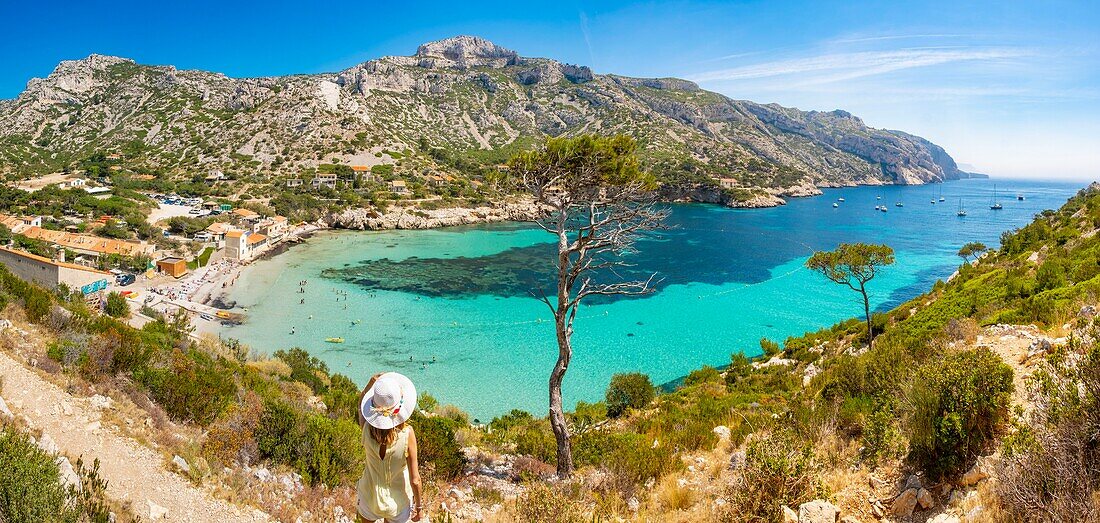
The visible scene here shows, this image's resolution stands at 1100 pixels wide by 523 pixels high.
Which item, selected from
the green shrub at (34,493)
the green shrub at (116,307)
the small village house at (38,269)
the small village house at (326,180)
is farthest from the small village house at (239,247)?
the green shrub at (34,493)

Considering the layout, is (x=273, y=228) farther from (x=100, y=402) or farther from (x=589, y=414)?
(x=100, y=402)

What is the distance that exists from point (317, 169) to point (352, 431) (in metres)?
73.8

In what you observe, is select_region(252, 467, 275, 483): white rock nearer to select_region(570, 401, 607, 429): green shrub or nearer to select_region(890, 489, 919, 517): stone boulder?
select_region(890, 489, 919, 517): stone boulder

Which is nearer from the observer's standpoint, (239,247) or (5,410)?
(5,410)

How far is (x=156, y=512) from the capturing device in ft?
14.1

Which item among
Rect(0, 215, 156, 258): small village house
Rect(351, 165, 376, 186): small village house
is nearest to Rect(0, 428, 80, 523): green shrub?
Rect(0, 215, 156, 258): small village house

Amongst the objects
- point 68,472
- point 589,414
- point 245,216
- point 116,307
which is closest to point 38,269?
point 116,307

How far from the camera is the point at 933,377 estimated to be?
4.02 metres

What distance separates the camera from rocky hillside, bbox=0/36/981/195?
77.7 meters

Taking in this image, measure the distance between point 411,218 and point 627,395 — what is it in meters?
49.8

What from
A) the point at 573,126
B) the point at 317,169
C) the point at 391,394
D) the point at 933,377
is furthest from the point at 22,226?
the point at 573,126

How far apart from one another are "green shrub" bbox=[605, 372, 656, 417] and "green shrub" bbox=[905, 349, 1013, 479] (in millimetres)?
9624

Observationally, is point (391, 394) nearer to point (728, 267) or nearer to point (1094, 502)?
point (1094, 502)

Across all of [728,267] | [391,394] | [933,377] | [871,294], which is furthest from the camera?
[728,267]
